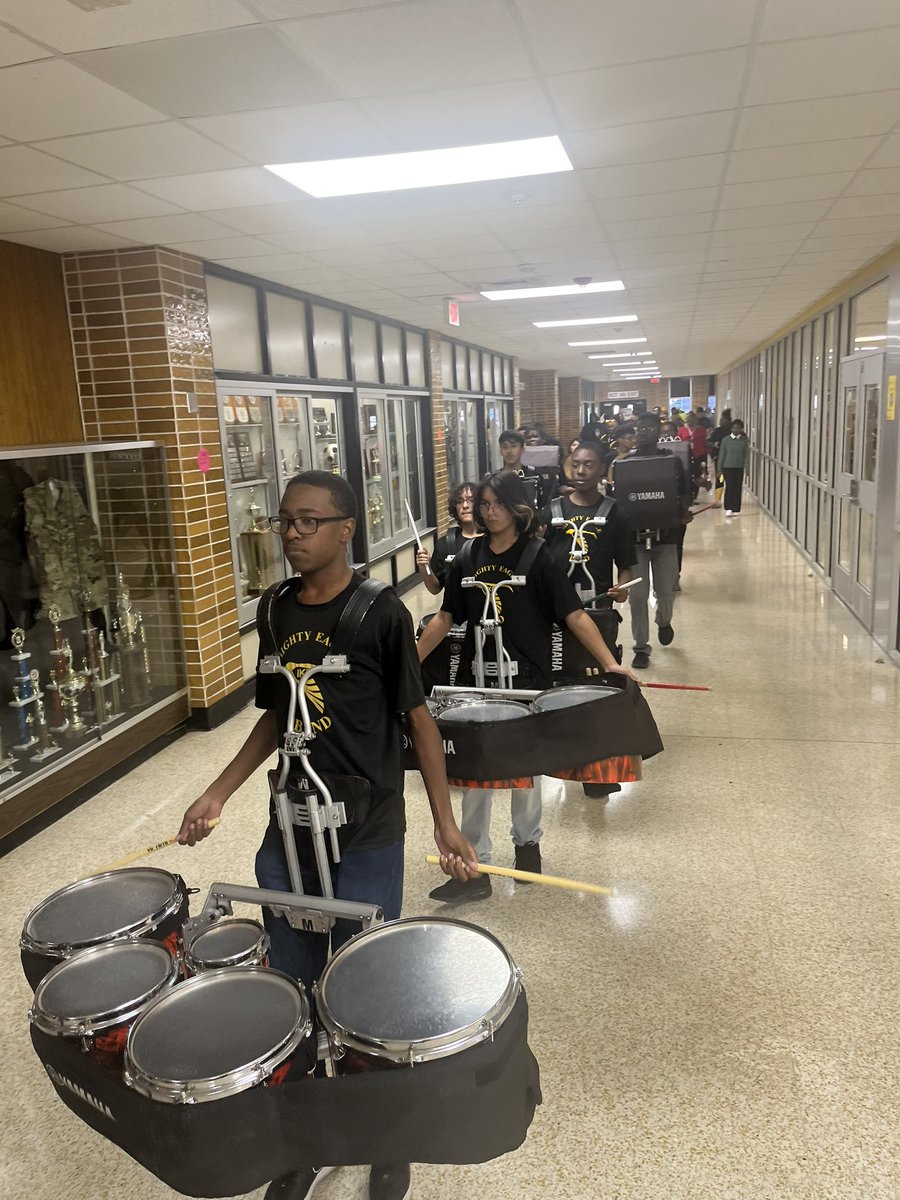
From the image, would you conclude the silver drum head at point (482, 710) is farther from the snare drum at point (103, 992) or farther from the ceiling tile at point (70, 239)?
the ceiling tile at point (70, 239)

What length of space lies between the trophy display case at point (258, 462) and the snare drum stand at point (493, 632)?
113 inches

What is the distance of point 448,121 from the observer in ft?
10.4

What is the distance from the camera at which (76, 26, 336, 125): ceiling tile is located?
2.47 meters

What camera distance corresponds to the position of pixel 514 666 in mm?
3182

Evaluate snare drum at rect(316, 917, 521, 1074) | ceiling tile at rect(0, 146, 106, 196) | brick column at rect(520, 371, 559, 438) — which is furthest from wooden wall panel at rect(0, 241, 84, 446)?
brick column at rect(520, 371, 559, 438)

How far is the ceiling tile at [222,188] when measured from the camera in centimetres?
365

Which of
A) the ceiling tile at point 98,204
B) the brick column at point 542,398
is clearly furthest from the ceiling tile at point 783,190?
the brick column at point 542,398

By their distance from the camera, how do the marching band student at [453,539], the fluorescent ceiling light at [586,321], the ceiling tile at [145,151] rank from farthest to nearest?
the fluorescent ceiling light at [586,321], the marching band student at [453,539], the ceiling tile at [145,151]

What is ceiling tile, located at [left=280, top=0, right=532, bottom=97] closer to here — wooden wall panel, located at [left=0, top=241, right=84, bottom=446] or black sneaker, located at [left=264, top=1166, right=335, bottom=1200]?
wooden wall panel, located at [left=0, top=241, right=84, bottom=446]

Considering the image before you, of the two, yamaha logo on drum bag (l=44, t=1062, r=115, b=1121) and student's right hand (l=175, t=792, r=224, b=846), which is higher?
student's right hand (l=175, t=792, r=224, b=846)

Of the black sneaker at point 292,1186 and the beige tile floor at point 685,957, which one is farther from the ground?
the black sneaker at point 292,1186

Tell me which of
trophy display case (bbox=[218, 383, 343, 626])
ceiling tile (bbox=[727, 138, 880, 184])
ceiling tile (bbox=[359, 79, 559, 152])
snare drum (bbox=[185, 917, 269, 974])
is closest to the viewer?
snare drum (bbox=[185, 917, 269, 974])

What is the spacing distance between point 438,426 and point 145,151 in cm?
783

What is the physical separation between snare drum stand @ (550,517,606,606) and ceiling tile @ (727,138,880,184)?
1.69m
